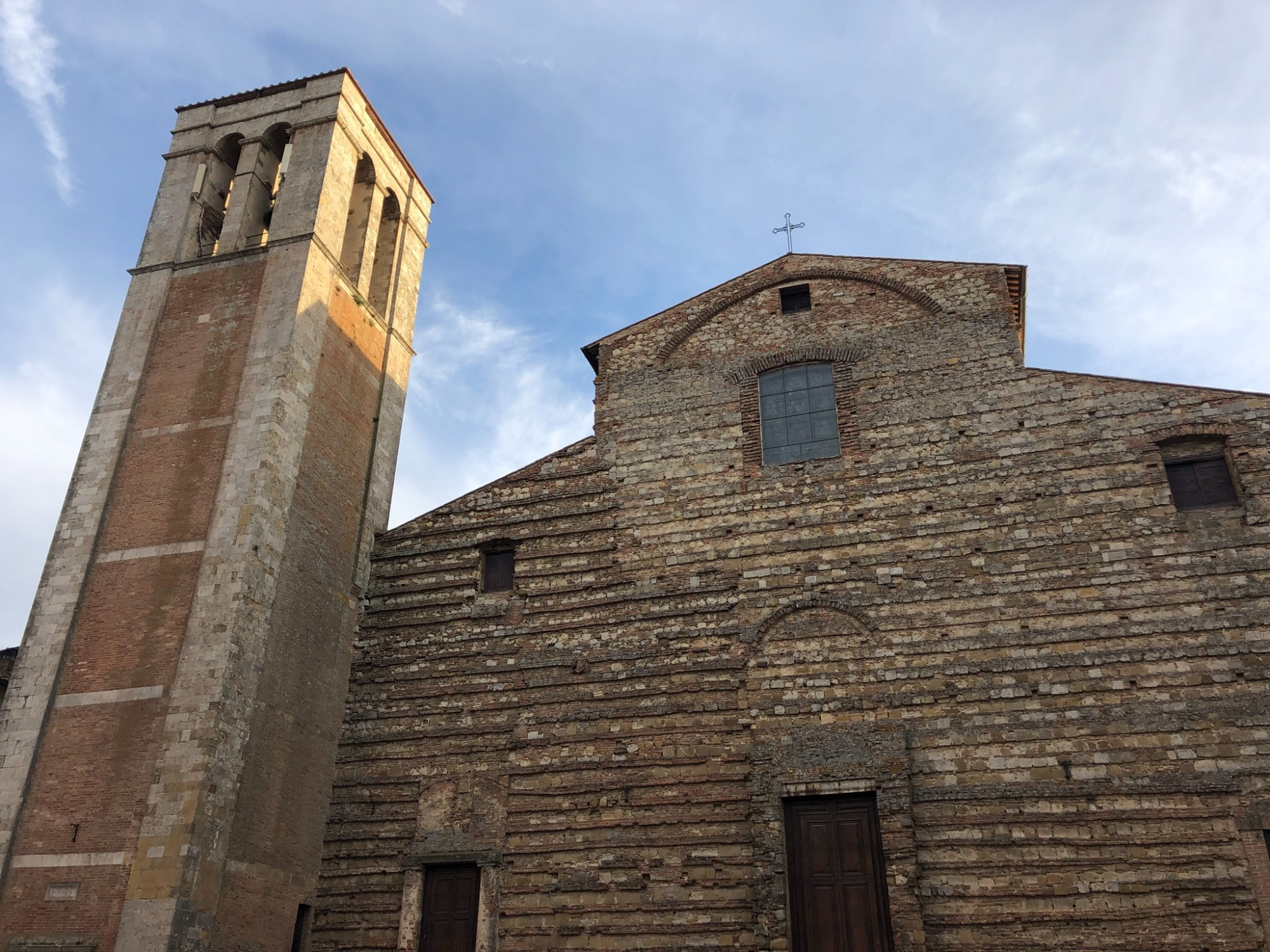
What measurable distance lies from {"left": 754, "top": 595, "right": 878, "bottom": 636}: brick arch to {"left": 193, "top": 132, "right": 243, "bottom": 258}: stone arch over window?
32.0ft

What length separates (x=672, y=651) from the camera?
1191 cm

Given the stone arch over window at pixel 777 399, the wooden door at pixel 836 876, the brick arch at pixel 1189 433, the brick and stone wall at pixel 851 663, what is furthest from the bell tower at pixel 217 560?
the brick arch at pixel 1189 433

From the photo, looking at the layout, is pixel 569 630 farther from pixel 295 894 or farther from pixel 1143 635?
pixel 1143 635

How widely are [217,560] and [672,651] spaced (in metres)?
5.43

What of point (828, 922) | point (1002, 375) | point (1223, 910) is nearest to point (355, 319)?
point (1002, 375)

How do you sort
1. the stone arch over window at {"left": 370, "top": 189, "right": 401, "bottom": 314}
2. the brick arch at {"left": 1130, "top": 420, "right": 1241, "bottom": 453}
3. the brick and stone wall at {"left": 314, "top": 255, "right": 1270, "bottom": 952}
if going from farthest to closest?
the stone arch over window at {"left": 370, "top": 189, "right": 401, "bottom": 314}
the brick arch at {"left": 1130, "top": 420, "right": 1241, "bottom": 453}
the brick and stone wall at {"left": 314, "top": 255, "right": 1270, "bottom": 952}

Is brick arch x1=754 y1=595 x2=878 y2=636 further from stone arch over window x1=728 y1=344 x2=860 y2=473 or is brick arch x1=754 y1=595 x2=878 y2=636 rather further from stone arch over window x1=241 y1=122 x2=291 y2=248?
stone arch over window x1=241 y1=122 x2=291 y2=248

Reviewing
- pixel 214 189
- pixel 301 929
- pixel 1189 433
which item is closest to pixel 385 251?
pixel 214 189

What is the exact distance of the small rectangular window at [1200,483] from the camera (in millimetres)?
11078

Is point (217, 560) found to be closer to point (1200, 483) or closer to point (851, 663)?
point (851, 663)

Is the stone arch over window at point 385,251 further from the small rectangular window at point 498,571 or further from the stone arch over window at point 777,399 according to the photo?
the stone arch over window at point 777,399

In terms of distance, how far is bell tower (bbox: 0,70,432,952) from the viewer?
10.5 m

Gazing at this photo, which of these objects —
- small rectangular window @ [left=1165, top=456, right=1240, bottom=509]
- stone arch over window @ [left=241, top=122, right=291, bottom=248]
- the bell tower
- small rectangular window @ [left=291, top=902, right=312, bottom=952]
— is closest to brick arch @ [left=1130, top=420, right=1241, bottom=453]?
small rectangular window @ [left=1165, top=456, right=1240, bottom=509]

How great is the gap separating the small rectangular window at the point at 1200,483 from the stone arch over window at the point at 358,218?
11.7 m
